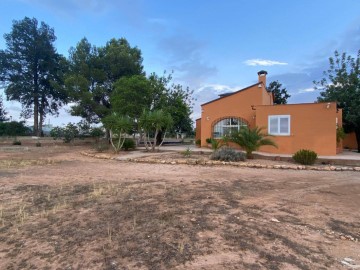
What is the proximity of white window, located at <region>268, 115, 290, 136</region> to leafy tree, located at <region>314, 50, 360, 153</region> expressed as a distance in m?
5.86

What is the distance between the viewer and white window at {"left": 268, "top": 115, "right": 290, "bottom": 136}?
→ 50.9 feet

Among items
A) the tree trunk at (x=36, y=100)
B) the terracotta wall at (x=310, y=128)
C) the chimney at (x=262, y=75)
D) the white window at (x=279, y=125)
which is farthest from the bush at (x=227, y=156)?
the tree trunk at (x=36, y=100)

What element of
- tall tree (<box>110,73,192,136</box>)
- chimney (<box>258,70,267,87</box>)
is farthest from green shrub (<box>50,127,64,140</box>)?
chimney (<box>258,70,267,87</box>)

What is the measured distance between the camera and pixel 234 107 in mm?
19094

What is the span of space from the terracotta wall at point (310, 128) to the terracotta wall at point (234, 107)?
274 cm

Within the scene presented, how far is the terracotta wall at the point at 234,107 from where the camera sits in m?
18.5

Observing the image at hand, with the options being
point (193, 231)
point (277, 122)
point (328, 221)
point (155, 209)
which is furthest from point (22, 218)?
point (277, 122)

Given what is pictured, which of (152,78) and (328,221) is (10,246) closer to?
(328,221)

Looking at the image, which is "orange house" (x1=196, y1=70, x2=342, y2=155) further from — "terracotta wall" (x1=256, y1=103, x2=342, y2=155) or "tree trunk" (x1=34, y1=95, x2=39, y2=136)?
"tree trunk" (x1=34, y1=95, x2=39, y2=136)

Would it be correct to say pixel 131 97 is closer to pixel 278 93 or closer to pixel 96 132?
pixel 96 132

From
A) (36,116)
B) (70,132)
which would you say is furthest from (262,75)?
(36,116)

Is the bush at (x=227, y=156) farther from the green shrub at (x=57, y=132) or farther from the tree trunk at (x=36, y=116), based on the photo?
the tree trunk at (x=36, y=116)

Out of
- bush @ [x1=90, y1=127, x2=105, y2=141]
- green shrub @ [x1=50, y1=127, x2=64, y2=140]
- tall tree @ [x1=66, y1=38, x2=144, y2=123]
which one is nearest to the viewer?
tall tree @ [x1=66, y1=38, x2=144, y2=123]

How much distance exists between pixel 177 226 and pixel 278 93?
3533 centimetres
